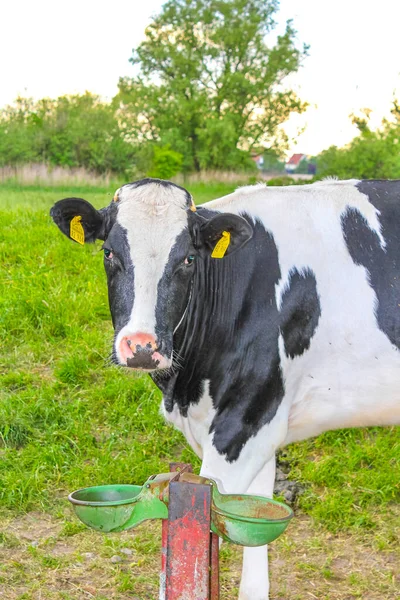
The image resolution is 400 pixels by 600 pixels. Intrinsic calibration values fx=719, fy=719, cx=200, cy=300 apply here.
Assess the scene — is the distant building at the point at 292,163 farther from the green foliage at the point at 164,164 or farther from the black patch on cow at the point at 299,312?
the black patch on cow at the point at 299,312

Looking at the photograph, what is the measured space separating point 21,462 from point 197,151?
22.7 meters

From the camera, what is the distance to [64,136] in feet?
55.8

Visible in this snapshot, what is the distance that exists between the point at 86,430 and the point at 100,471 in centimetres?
66

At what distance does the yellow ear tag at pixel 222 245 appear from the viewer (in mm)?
3617

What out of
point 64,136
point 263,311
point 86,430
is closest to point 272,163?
point 64,136

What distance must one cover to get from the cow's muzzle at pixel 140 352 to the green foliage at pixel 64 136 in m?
13.0

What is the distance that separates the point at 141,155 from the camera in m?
20.5

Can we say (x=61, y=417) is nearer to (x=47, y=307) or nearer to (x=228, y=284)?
(x=47, y=307)

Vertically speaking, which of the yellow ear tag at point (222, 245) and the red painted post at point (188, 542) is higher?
the yellow ear tag at point (222, 245)

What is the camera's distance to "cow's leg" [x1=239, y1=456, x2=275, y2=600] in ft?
13.4

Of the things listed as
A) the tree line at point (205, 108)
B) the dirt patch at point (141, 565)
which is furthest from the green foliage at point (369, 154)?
the dirt patch at point (141, 565)

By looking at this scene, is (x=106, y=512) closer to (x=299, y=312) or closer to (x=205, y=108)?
(x=299, y=312)

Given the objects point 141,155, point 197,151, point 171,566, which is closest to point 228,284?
point 171,566

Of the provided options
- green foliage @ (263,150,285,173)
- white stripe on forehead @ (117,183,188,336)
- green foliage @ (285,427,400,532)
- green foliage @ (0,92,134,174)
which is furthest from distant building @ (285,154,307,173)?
white stripe on forehead @ (117,183,188,336)
